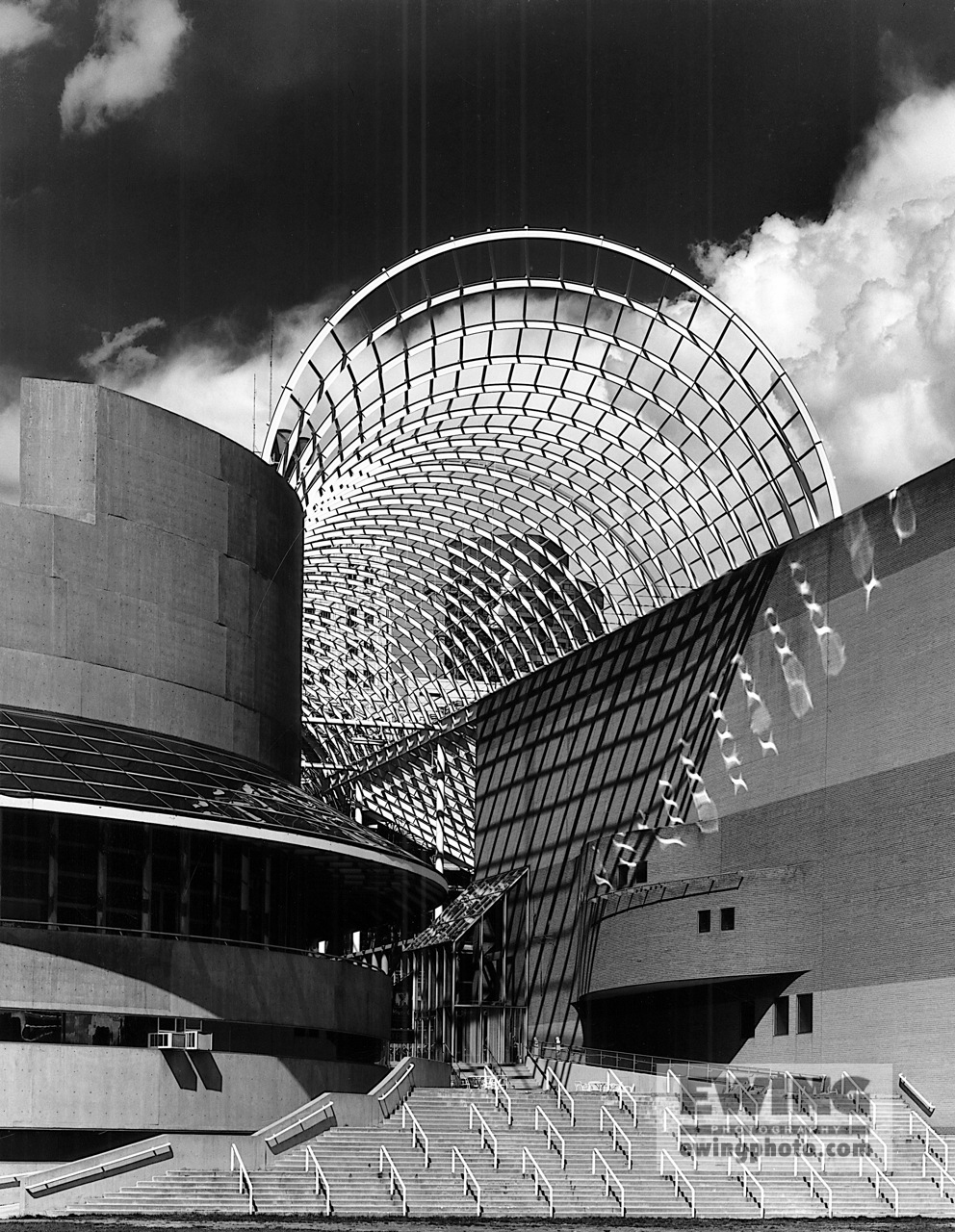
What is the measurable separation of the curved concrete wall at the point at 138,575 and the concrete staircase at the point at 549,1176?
12402 millimetres

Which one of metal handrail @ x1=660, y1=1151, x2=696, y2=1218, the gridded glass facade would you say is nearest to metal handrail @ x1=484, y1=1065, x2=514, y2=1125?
metal handrail @ x1=660, y1=1151, x2=696, y2=1218

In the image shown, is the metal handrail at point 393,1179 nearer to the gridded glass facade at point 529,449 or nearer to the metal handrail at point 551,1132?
the metal handrail at point 551,1132

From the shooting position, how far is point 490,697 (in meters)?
84.3

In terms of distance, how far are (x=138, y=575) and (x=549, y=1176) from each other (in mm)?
18564

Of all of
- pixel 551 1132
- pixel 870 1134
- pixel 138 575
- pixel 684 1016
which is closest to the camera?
pixel 551 1132

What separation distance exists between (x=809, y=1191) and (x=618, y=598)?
43.9 m

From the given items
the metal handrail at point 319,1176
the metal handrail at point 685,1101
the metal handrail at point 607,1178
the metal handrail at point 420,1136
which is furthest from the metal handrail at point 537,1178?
the metal handrail at point 685,1101

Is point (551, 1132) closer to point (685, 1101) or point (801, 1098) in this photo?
point (685, 1101)

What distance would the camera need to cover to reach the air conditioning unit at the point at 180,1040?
1512 inches

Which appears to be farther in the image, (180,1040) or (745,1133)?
(745,1133)

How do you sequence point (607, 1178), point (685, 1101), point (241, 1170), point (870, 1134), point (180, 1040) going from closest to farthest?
point (241, 1170), point (607, 1178), point (180, 1040), point (870, 1134), point (685, 1101)

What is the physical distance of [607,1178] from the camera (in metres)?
36.9

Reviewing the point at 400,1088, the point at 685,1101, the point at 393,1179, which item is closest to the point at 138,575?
the point at 400,1088

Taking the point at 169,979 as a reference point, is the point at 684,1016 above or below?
below
